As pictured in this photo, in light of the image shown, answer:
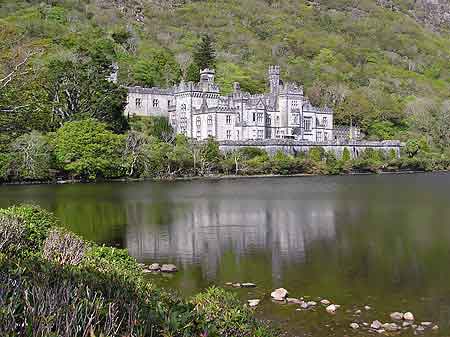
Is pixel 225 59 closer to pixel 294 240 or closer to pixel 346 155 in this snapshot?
pixel 346 155

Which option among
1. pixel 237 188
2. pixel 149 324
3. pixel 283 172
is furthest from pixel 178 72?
pixel 149 324

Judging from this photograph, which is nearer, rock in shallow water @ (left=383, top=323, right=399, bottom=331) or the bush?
rock in shallow water @ (left=383, top=323, right=399, bottom=331)

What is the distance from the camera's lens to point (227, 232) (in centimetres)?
2938

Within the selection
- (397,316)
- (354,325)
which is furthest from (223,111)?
(354,325)

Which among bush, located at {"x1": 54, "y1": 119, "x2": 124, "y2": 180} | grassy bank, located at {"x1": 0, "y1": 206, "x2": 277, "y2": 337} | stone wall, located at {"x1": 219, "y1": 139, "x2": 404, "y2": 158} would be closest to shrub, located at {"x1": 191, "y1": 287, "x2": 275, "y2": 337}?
grassy bank, located at {"x1": 0, "y1": 206, "x2": 277, "y2": 337}

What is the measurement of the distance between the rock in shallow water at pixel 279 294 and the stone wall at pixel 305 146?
202ft

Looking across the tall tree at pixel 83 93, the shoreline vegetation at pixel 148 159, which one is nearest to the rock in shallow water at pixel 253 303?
the shoreline vegetation at pixel 148 159

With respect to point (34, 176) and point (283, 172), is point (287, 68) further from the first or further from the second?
point (34, 176)

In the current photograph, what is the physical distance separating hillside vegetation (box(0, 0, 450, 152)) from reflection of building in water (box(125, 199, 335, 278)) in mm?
8209

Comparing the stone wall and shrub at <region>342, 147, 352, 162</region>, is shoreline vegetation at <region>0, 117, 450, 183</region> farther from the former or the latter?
the stone wall

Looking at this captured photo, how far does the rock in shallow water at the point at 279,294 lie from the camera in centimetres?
1734

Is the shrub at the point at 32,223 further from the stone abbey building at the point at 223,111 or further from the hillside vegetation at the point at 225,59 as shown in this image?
the stone abbey building at the point at 223,111

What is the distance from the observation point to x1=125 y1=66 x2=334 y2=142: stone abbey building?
279 ft

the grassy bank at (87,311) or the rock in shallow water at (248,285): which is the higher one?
the grassy bank at (87,311)
